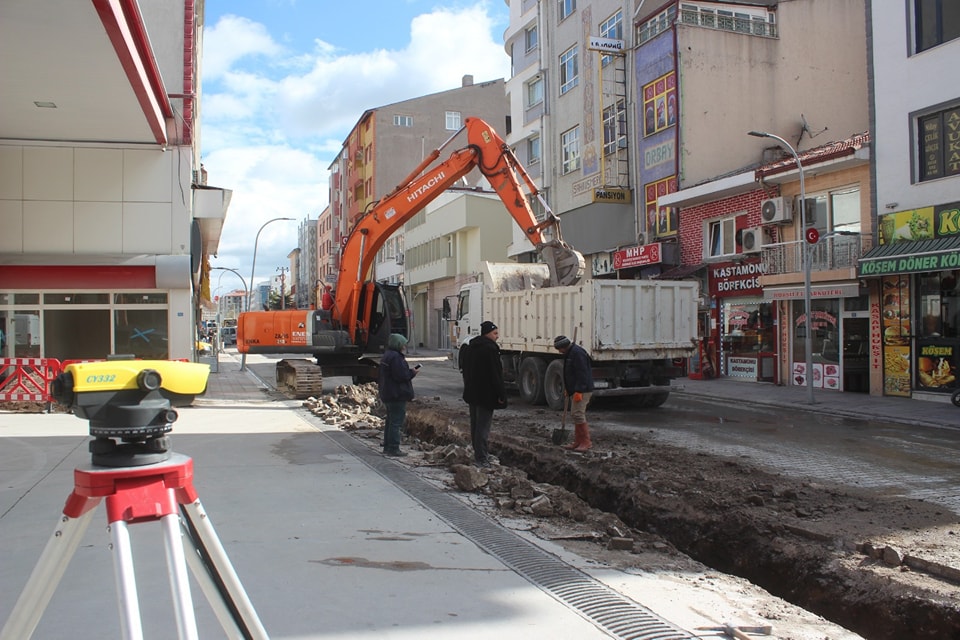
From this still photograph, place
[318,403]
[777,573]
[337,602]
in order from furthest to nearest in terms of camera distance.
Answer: [318,403]
[777,573]
[337,602]

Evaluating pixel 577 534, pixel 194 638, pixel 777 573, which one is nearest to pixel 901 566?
pixel 777 573

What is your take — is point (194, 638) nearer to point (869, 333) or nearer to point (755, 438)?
point (755, 438)

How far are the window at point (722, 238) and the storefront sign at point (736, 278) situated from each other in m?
0.55

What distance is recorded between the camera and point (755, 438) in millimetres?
11312

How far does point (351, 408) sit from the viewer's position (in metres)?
14.6

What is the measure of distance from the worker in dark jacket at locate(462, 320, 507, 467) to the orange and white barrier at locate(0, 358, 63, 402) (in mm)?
10104

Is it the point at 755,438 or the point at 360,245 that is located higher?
the point at 360,245

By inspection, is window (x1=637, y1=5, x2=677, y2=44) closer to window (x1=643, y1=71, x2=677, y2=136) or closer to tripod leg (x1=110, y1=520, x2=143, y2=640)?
window (x1=643, y1=71, x2=677, y2=136)

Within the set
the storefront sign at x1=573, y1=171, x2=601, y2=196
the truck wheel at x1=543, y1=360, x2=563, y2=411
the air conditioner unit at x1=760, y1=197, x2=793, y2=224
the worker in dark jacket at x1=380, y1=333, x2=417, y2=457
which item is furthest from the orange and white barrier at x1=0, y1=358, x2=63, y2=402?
the storefront sign at x1=573, y1=171, x2=601, y2=196

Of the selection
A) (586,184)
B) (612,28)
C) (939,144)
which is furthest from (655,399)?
(612,28)

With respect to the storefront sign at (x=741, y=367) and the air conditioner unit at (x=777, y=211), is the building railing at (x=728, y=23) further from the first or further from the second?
the storefront sign at (x=741, y=367)

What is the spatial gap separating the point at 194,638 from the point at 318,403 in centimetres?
1326

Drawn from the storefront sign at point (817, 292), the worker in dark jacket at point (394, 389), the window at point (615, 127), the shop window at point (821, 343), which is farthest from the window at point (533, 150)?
the worker in dark jacket at point (394, 389)

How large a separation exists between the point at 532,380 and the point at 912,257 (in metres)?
8.45
